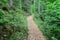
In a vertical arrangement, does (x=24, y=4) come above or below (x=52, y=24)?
below

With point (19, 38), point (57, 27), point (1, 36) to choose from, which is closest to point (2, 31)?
point (1, 36)

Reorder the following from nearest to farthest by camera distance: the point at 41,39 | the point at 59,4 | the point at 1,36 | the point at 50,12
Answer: the point at 1,36
the point at 59,4
the point at 50,12
the point at 41,39

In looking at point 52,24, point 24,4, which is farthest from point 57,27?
point 24,4

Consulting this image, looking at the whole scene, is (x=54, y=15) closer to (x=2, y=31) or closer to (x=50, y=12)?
(x=50, y=12)

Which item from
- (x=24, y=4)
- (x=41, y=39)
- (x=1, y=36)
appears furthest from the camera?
(x=24, y=4)

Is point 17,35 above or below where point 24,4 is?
above

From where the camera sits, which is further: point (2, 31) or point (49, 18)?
point (49, 18)

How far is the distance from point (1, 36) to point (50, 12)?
472 centimetres

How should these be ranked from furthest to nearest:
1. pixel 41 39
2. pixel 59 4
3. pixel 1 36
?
1. pixel 41 39
2. pixel 59 4
3. pixel 1 36

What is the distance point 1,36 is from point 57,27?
406 centimetres

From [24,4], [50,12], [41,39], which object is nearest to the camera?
[50,12]

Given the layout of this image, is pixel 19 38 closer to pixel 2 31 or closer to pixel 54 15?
pixel 2 31

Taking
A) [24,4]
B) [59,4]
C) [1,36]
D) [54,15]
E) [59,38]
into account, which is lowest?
[24,4]

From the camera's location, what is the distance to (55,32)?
1138 centimetres
